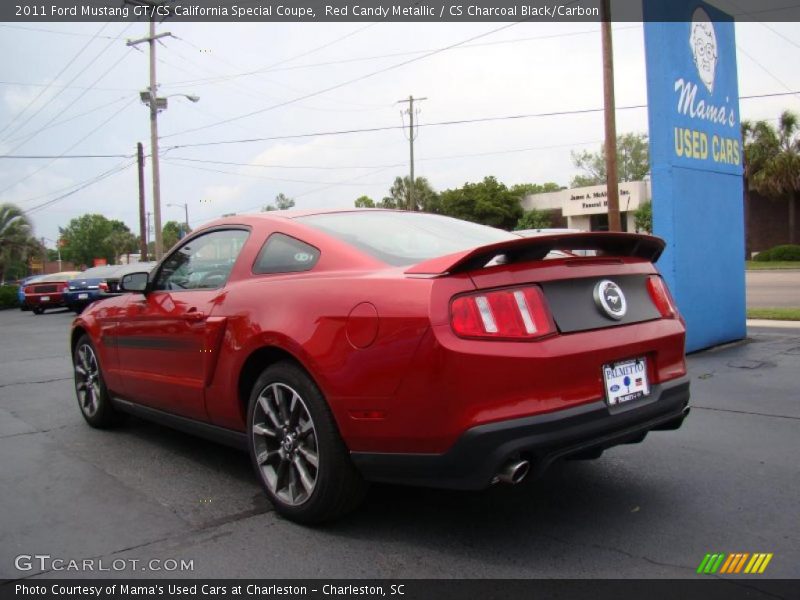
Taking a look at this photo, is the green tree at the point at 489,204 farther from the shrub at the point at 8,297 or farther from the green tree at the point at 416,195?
the shrub at the point at 8,297

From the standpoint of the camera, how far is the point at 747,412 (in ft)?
17.0

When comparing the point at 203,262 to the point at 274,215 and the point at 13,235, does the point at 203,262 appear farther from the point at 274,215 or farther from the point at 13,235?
the point at 13,235

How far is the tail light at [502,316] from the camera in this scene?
8.94 ft

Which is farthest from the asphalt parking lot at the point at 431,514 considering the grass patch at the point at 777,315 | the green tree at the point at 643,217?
the green tree at the point at 643,217

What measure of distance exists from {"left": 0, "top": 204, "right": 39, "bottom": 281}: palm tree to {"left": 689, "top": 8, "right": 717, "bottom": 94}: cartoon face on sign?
4486 centimetres

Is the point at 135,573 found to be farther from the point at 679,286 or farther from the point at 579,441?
the point at 679,286

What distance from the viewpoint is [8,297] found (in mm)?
32438

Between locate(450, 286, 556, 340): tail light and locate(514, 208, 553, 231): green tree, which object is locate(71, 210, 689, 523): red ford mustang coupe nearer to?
locate(450, 286, 556, 340): tail light

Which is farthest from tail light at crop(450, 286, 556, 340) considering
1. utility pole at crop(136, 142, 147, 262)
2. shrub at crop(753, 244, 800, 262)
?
shrub at crop(753, 244, 800, 262)

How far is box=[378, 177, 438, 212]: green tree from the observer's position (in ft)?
202

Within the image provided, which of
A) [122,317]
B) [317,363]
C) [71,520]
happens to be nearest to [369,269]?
[317,363]

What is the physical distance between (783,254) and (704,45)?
35.4m

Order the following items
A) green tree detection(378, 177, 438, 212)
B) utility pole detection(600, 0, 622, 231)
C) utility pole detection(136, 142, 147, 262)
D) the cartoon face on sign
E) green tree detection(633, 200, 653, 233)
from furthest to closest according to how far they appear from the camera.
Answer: green tree detection(378, 177, 438, 212)
green tree detection(633, 200, 653, 233)
utility pole detection(136, 142, 147, 262)
utility pole detection(600, 0, 622, 231)
the cartoon face on sign
